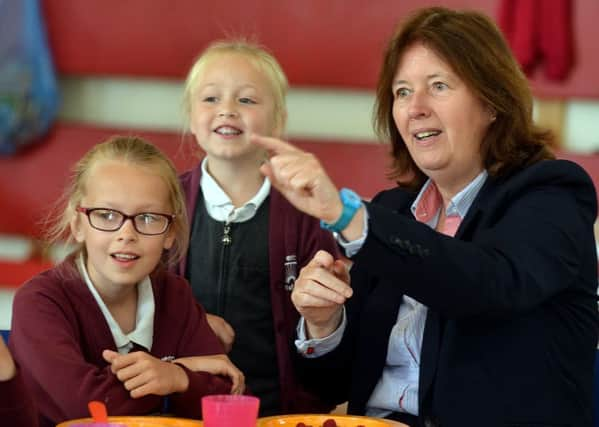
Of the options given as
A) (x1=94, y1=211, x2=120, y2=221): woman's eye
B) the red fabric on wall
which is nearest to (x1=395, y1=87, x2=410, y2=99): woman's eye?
(x1=94, y1=211, x2=120, y2=221): woman's eye

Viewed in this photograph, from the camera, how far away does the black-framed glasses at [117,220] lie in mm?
1618

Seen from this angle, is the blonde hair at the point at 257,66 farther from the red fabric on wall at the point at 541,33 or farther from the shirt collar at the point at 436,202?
the red fabric on wall at the point at 541,33

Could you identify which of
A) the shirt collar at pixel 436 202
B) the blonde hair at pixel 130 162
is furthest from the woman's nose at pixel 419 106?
the blonde hair at pixel 130 162

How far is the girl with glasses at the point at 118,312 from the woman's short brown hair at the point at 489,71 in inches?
19.3

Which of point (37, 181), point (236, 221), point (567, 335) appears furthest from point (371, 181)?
point (567, 335)

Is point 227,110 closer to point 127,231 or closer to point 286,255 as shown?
point 286,255

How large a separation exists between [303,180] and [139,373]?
1.22 ft

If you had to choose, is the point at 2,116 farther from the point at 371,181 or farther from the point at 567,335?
the point at 567,335

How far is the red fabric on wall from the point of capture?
12.2 feet

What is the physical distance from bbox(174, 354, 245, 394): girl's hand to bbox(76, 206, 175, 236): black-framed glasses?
0.20 metres

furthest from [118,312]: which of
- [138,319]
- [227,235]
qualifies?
[227,235]

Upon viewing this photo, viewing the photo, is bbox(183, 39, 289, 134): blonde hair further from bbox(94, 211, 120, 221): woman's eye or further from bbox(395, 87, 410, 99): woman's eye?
bbox(94, 211, 120, 221): woman's eye

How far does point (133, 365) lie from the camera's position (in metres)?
1.49

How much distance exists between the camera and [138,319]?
5.46 feet
